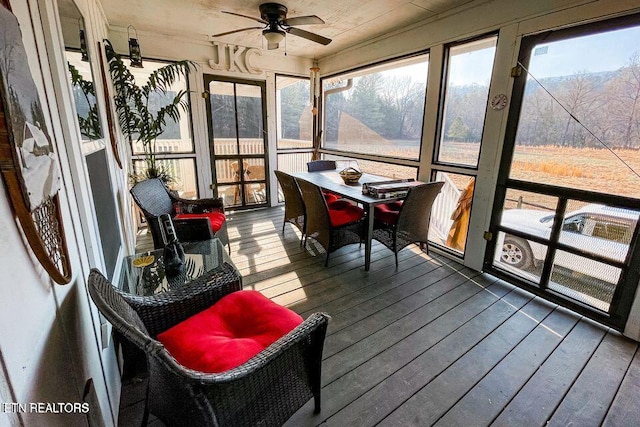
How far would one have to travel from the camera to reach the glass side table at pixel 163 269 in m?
1.63

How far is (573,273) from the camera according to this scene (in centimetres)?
229

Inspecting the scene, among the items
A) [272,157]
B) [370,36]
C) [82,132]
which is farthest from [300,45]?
[82,132]

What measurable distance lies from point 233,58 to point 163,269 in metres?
3.53

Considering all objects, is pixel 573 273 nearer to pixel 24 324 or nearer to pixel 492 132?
pixel 492 132

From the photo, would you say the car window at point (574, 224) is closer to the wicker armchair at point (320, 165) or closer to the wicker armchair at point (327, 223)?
the wicker armchair at point (327, 223)

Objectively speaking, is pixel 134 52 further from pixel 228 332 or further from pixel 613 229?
pixel 613 229

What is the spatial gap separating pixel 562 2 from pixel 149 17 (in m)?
3.83

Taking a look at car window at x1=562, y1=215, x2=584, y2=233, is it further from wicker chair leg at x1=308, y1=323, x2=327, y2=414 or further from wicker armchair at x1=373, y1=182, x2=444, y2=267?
wicker chair leg at x1=308, y1=323, x2=327, y2=414

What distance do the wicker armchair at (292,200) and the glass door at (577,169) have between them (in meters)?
1.96

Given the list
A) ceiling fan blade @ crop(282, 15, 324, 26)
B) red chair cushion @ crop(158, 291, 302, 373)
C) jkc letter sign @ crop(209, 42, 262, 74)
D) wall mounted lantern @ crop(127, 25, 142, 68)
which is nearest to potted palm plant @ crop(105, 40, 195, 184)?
wall mounted lantern @ crop(127, 25, 142, 68)

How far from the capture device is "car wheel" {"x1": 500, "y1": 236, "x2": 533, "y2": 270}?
2.54 m

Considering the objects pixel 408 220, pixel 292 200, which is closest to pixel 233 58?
pixel 292 200

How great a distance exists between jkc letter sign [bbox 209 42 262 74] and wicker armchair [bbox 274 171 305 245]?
80.8 inches

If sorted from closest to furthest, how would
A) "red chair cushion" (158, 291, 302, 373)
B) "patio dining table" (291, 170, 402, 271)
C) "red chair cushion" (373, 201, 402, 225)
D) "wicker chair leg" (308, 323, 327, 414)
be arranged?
"red chair cushion" (158, 291, 302, 373) → "wicker chair leg" (308, 323, 327, 414) → "patio dining table" (291, 170, 402, 271) → "red chair cushion" (373, 201, 402, 225)
